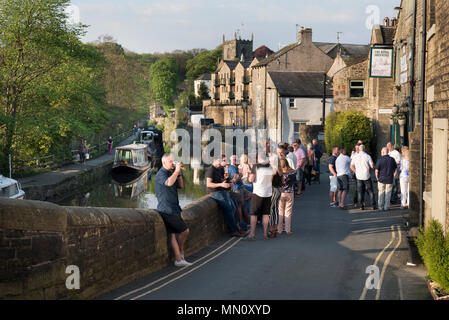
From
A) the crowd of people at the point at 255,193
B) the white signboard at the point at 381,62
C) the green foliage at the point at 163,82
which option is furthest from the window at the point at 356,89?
the green foliage at the point at 163,82

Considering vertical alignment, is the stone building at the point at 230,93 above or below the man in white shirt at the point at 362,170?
above

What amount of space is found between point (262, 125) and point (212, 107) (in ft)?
88.0

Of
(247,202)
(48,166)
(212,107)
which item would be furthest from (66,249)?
(212,107)

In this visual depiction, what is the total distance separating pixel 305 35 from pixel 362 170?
151 feet

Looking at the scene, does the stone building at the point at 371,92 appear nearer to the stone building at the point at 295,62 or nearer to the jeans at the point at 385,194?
the jeans at the point at 385,194

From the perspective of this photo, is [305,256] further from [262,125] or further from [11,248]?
[262,125]

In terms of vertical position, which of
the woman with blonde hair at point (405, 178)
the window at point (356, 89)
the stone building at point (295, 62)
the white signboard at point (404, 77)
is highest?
the stone building at point (295, 62)

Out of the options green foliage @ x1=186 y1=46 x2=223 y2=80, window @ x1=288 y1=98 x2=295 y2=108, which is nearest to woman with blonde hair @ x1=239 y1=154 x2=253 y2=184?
window @ x1=288 y1=98 x2=295 y2=108

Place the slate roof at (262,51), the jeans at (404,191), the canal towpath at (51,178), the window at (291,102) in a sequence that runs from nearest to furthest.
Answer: the jeans at (404,191)
the canal towpath at (51,178)
the window at (291,102)
the slate roof at (262,51)

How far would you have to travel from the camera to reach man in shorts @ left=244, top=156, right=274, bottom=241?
11.9 metres

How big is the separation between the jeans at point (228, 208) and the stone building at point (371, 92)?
676 inches

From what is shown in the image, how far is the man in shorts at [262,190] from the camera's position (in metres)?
11.9

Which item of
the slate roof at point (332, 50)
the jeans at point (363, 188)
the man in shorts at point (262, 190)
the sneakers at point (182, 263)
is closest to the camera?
the sneakers at point (182, 263)

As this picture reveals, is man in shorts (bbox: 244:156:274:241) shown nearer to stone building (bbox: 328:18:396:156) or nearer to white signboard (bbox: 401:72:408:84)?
white signboard (bbox: 401:72:408:84)
